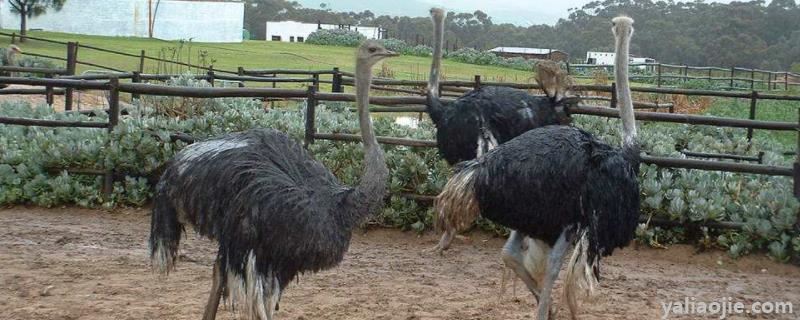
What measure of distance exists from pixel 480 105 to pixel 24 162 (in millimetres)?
3631

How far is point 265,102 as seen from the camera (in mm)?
13133

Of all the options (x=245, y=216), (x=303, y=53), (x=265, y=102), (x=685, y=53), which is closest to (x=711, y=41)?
(x=685, y=53)

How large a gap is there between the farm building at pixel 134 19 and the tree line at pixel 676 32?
33.3 ft

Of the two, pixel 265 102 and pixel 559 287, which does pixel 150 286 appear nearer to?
pixel 559 287

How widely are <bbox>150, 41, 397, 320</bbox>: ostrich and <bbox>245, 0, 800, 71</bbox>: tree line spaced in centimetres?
3553

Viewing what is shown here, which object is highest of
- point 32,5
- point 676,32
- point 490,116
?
point 676,32

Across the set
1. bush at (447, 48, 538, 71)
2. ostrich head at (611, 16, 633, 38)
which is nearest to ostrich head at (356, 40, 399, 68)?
ostrich head at (611, 16, 633, 38)

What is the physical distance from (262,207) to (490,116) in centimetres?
250

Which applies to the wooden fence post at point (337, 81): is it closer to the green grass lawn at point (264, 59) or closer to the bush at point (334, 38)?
the green grass lawn at point (264, 59)

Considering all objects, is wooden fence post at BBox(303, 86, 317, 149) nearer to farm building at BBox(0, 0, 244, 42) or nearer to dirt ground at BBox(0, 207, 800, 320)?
dirt ground at BBox(0, 207, 800, 320)

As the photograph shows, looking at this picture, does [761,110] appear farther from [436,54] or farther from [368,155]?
[368,155]

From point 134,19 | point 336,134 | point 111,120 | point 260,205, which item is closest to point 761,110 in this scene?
point 336,134

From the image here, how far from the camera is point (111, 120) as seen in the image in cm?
743

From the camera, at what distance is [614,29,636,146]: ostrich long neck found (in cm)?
450
